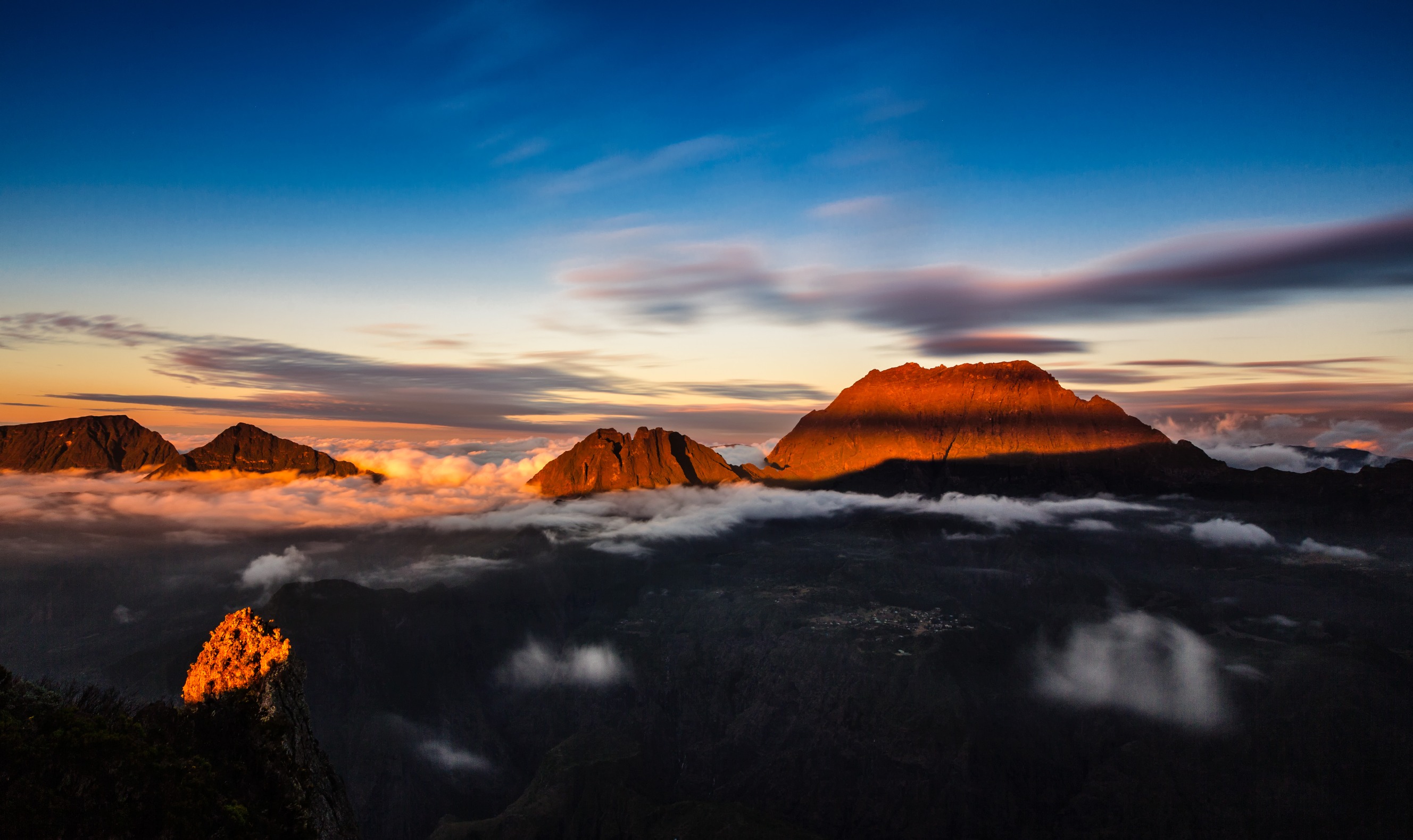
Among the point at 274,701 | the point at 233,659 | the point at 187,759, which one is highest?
the point at 187,759

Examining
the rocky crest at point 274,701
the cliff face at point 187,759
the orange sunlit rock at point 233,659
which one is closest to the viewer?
the cliff face at point 187,759

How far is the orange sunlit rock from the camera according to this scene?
134ft

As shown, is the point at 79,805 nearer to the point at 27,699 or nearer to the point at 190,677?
the point at 27,699

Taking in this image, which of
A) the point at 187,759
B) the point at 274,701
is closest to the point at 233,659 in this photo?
the point at 274,701

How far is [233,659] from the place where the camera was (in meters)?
42.2

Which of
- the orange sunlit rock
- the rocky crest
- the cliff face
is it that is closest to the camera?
the cliff face

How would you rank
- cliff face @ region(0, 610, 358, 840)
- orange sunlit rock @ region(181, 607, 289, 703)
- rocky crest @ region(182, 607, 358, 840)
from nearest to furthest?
cliff face @ region(0, 610, 358, 840)
rocky crest @ region(182, 607, 358, 840)
orange sunlit rock @ region(181, 607, 289, 703)

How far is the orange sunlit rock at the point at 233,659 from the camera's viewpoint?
40.9m

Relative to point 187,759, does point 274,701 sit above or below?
below

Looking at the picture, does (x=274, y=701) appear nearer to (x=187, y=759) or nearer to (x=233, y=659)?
(x=233, y=659)

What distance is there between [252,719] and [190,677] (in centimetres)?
651

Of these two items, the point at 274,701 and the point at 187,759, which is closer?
the point at 187,759

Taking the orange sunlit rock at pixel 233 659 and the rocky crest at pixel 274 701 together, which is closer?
the rocky crest at pixel 274 701

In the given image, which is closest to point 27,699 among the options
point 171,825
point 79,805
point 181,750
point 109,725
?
point 109,725
